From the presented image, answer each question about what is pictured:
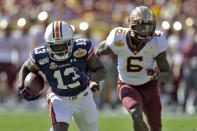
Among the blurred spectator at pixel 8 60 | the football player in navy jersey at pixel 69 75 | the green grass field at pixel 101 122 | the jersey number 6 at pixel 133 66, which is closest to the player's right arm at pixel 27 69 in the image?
the football player in navy jersey at pixel 69 75

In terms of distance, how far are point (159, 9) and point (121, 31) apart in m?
6.40

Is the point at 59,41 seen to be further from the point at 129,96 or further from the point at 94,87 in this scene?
the point at 129,96

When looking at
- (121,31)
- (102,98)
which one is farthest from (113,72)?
(121,31)

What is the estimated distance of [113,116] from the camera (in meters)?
10.6

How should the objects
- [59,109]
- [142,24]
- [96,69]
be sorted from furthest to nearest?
[142,24], [96,69], [59,109]

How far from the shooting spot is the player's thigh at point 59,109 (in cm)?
532

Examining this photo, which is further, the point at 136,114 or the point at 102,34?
the point at 102,34

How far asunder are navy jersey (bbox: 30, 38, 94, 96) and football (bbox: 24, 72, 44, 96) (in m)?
0.13

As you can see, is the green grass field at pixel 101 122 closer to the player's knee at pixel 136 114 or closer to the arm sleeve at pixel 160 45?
the arm sleeve at pixel 160 45

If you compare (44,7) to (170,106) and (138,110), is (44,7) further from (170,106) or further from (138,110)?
(138,110)

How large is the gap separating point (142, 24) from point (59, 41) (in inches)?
50.5

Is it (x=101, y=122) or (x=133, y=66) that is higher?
(x=133, y=66)

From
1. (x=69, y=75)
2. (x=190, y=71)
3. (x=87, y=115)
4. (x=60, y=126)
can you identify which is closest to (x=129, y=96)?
(x=87, y=115)

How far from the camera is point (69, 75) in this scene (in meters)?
5.56
